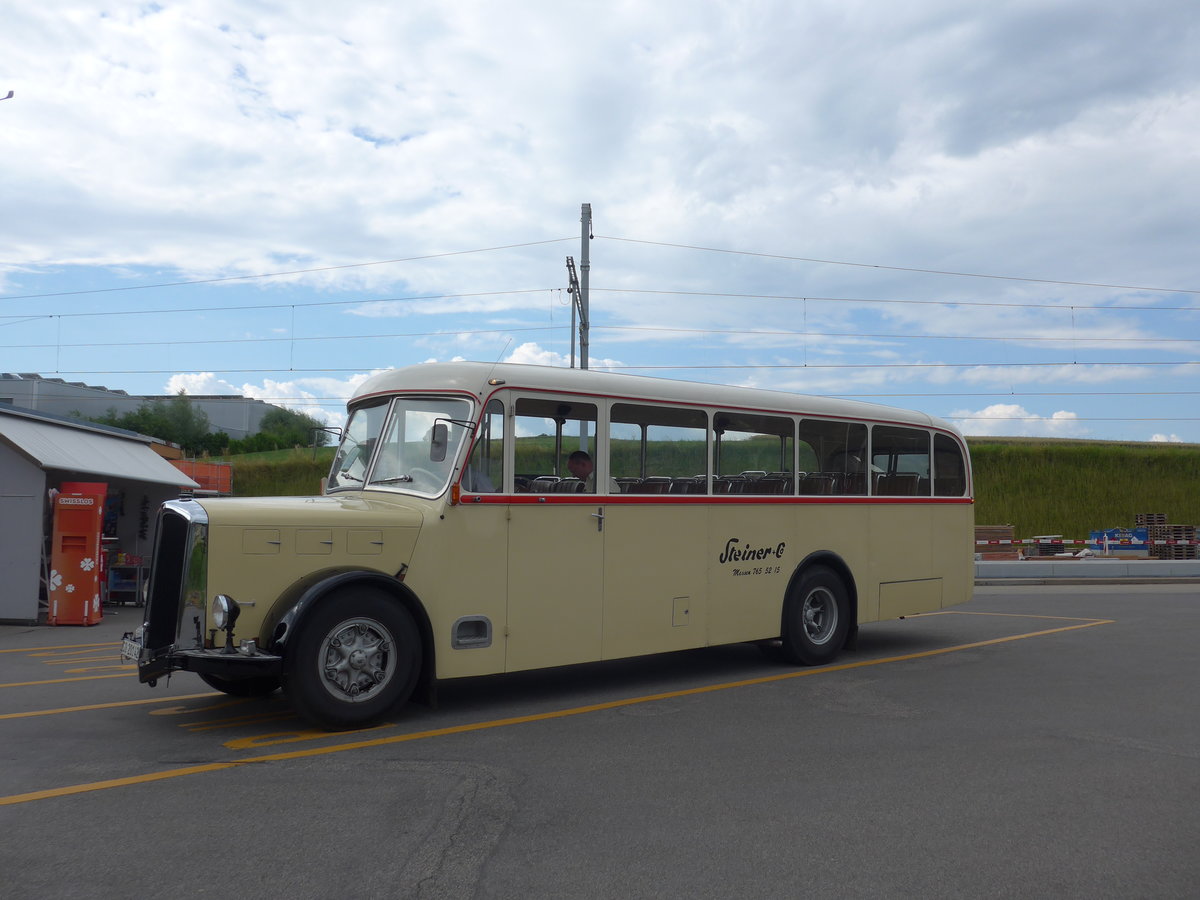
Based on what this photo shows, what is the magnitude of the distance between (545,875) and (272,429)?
73.6 m

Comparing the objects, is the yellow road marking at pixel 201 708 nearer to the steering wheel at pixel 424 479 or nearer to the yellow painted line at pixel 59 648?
the steering wheel at pixel 424 479

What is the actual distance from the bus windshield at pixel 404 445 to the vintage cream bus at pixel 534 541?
17 mm

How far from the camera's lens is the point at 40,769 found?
5.98 m

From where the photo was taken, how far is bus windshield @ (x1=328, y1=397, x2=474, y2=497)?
7.61 m

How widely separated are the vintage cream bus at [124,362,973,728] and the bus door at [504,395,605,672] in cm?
2

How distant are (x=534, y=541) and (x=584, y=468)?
83 centimetres

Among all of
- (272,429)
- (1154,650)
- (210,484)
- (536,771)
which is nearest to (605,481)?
(536,771)

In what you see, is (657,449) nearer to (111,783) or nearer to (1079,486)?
(111,783)

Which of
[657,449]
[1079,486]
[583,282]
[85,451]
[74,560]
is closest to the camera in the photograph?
[657,449]

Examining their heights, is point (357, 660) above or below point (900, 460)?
below

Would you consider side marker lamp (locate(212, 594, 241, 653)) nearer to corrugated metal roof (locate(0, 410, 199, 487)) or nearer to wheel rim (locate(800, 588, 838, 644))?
wheel rim (locate(800, 588, 838, 644))

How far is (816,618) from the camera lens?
34.7 feet

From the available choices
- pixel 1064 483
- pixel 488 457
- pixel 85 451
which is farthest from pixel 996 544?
pixel 488 457

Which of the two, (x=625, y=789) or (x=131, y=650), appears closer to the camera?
(x=625, y=789)
